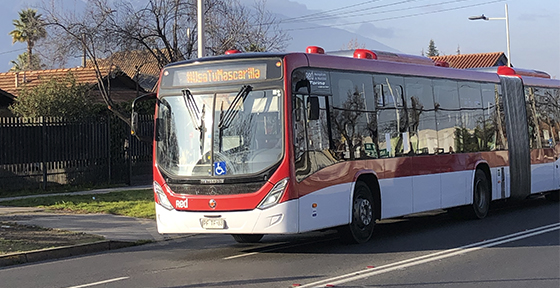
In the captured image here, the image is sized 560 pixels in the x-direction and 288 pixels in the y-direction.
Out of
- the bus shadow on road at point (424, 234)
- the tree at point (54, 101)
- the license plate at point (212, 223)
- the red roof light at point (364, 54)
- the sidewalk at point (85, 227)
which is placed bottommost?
the bus shadow on road at point (424, 234)

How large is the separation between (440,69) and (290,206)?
611 cm

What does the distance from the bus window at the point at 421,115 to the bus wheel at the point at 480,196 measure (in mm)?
2012

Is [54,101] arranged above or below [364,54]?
above

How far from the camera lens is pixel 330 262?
35.3 feet

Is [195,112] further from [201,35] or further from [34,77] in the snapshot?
[34,77]

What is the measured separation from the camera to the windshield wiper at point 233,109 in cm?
Result: 1132

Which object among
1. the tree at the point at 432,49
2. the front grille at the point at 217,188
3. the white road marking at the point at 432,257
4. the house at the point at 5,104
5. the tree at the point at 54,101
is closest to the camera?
the white road marking at the point at 432,257

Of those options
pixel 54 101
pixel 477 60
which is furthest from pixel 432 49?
pixel 54 101

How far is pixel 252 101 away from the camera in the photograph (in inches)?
445

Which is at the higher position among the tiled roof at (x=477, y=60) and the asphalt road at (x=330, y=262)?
the tiled roof at (x=477, y=60)

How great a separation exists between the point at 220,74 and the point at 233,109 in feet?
2.05

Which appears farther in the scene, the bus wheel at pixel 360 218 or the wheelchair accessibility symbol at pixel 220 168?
the bus wheel at pixel 360 218

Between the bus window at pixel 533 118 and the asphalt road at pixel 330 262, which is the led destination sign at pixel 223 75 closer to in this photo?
the asphalt road at pixel 330 262

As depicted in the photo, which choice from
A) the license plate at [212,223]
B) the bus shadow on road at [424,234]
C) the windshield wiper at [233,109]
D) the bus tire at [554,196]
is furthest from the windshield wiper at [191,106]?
the bus tire at [554,196]
